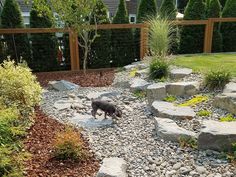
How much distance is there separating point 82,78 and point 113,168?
497 centimetres

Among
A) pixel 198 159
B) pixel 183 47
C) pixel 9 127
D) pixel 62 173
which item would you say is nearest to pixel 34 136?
pixel 9 127

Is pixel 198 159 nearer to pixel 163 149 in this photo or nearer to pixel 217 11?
pixel 163 149

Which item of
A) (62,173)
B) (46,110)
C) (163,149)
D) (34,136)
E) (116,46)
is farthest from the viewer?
(116,46)

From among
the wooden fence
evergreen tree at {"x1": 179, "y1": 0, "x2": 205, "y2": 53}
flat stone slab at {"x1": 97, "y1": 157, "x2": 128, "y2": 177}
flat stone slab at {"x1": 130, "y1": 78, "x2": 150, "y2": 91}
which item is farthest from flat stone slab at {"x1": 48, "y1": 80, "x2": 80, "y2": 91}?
evergreen tree at {"x1": 179, "y1": 0, "x2": 205, "y2": 53}

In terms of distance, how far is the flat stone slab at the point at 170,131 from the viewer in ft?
11.8

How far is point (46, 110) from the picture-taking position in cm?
516

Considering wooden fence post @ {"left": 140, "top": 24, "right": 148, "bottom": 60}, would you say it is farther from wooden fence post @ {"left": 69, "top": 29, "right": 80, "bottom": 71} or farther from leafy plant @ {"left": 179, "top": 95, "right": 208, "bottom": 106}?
leafy plant @ {"left": 179, "top": 95, "right": 208, "bottom": 106}

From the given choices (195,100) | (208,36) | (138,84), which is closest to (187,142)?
(195,100)

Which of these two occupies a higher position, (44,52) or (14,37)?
(14,37)

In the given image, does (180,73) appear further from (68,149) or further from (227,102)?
(68,149)

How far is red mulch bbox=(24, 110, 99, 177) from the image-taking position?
301 cm

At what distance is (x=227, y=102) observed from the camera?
13.9ft

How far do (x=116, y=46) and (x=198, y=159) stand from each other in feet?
21.4

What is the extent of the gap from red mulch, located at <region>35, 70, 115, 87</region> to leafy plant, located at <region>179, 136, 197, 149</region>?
3.67m
